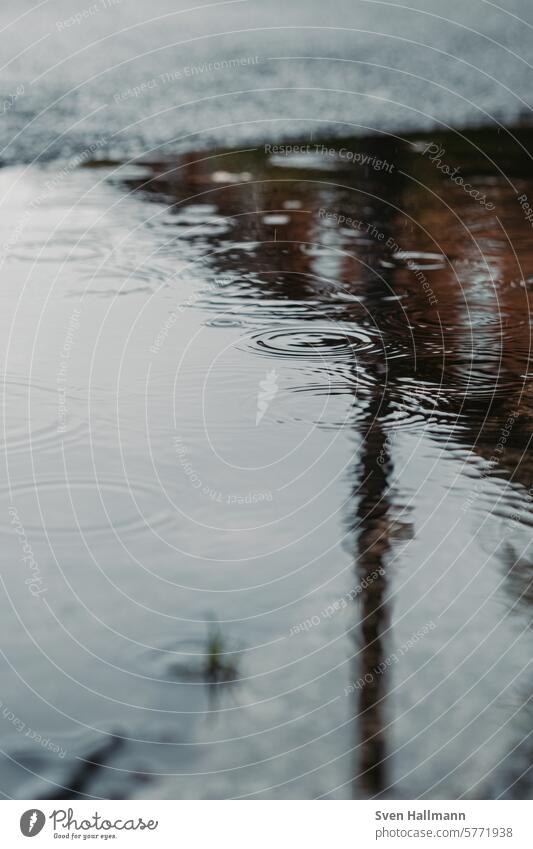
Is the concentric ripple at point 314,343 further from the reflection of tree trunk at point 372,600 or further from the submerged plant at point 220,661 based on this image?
the submerged plant at point 220,661

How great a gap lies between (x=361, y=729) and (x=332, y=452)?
46.9 inches

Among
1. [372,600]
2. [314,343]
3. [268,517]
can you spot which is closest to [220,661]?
[372,600]

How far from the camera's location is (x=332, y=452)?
307 cm

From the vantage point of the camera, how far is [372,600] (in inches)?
93.5

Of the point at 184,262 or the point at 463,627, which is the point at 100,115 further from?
the point at 463,627

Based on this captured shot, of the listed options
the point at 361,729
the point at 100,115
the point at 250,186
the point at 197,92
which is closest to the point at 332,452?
the point at 361,729

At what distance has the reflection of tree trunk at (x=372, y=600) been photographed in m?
1.91

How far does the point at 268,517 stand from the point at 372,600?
457 mm
